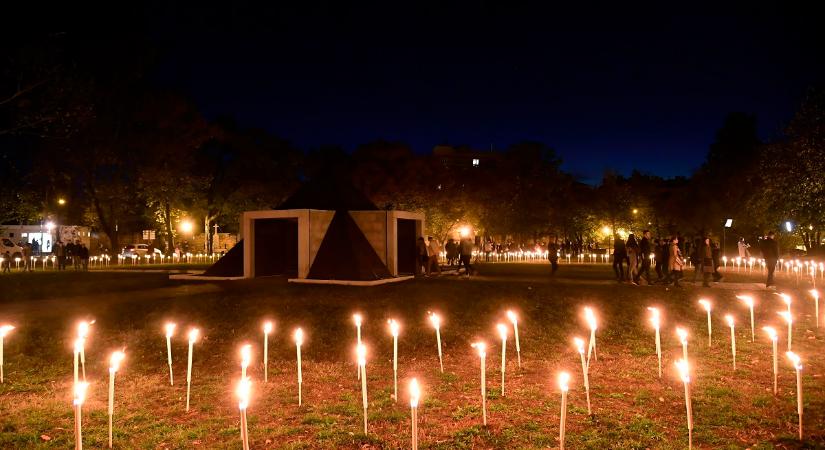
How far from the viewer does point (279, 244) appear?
79.9ft

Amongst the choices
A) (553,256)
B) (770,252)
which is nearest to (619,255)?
(553,256)

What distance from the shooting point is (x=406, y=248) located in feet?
83.3

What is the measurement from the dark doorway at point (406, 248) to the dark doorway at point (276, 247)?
14.2 ft

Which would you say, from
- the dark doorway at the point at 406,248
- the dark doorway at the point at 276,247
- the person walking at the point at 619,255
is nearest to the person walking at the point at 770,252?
the person walking at the point at 619,255

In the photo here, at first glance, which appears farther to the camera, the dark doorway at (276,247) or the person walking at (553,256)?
the person walking at (553,256)

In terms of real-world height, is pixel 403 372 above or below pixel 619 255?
below

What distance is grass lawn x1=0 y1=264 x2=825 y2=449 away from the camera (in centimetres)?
672

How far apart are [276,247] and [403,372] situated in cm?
1538

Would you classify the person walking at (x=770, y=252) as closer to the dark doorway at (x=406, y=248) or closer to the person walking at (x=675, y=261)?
the person walking at (x=675, y=261)

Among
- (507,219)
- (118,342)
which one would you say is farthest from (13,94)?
(507,219)

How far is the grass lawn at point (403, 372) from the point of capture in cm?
672

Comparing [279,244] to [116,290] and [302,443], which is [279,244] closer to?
[116,290]

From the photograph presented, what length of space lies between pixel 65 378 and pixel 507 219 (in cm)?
4553

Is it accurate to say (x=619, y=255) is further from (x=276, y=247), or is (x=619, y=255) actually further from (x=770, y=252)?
(x=276, y=247)
